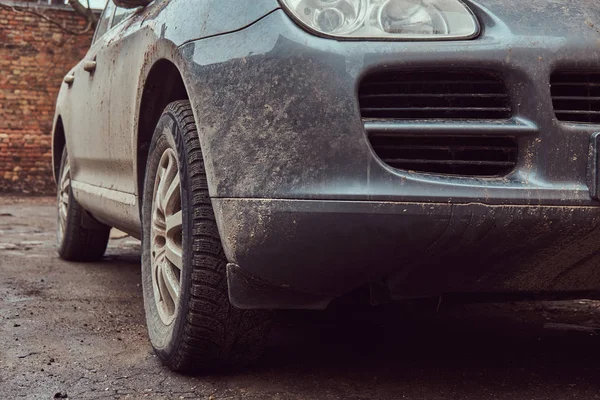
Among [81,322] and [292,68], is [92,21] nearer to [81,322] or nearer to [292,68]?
[81,322]

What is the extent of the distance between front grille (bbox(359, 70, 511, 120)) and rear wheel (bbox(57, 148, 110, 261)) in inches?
126

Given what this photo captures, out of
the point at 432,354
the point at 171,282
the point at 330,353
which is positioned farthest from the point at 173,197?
the point at 432,354

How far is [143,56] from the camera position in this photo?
9.72 ft

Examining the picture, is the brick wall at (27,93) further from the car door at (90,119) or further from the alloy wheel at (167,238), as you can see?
the alloy wheel at (167,238)

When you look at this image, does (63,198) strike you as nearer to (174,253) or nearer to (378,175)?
(174,253)

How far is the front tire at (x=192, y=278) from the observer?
94.4 inches

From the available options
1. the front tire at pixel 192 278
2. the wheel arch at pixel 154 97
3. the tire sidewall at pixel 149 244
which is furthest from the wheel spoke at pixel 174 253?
the wheel arch at pixel 154 97

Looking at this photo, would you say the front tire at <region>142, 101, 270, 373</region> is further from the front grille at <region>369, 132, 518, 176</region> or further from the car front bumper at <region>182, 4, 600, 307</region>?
the front grille at <region>369, 132, 518, 176</region>

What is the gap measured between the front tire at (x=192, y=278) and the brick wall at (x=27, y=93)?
1187 centimetres

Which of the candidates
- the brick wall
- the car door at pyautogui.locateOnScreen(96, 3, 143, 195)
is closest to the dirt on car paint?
the car door at pyautogui.locateOnScreen(96, 3, 143, 195)

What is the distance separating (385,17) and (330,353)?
119 centimetres

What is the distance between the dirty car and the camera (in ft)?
6.75

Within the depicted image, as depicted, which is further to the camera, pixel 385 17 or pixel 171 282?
pixel 171 282

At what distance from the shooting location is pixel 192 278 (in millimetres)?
2400
